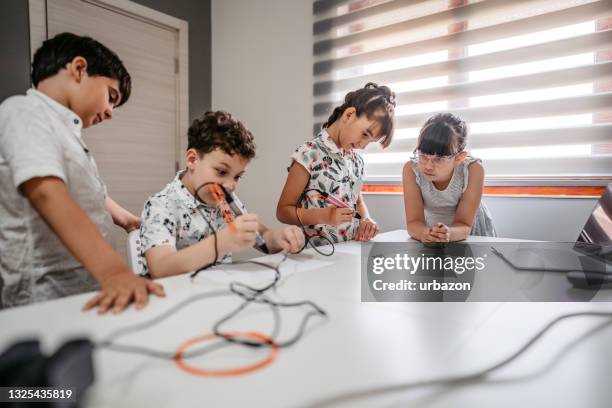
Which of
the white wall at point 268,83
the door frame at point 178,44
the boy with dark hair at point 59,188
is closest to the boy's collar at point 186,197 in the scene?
the boy with dark hair at point 59,188

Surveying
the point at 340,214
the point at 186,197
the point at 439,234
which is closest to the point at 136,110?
the point at 186,197

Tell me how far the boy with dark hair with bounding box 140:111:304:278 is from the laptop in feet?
1.78

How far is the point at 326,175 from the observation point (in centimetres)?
137

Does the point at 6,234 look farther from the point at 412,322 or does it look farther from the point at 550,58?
the point at 550,58

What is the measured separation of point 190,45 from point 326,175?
5.97 ft

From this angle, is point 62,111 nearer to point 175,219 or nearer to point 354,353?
A: point 175,219

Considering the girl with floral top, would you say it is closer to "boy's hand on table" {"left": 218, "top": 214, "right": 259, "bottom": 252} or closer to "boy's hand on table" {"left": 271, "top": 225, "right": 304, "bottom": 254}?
"boy's hand on table" {"left": 271, "top": 225, "right": 304, "bottom": 254}

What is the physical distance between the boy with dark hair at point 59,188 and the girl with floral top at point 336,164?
0.60m

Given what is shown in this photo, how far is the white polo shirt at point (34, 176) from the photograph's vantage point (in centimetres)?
63

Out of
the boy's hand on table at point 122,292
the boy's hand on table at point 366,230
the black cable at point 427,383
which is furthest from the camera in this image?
the boy's hand on table at point 366,230

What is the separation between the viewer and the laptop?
81cm

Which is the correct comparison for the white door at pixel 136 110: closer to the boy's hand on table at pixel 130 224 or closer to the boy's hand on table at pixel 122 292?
the boy's hand on table at pixel 130 224

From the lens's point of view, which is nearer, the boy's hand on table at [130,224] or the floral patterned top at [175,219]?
the floral patterned top at [175,219]

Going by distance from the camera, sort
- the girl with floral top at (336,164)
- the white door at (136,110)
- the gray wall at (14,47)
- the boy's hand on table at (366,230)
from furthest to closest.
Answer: the white door at (136,110)
the gray wall at (14,47)
the girl with floral top at (336,164)
the boy's hand on table at (366,230)
